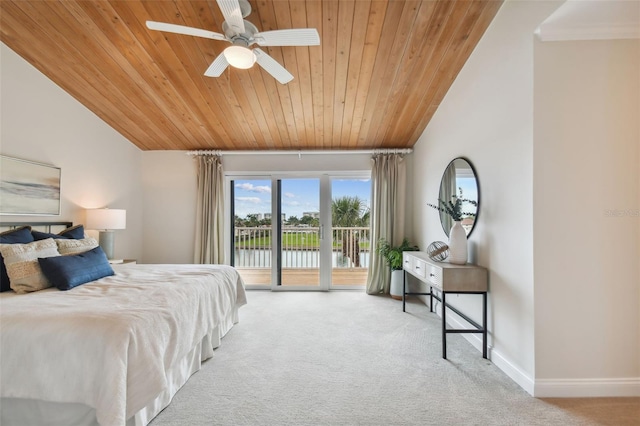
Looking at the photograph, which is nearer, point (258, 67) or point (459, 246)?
point (459, 246)

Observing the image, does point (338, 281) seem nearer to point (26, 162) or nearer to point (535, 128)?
point (535, 128)

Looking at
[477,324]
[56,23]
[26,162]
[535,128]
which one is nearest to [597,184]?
[535,128]

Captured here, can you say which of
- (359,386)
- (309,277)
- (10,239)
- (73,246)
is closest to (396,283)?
(309,277)

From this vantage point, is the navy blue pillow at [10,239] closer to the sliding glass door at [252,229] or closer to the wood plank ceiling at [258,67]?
the wood plank ceiling at [258,67]

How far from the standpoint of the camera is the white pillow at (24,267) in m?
2.13

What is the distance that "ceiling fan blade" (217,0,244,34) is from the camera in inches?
66.5

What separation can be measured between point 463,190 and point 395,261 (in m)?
1.59

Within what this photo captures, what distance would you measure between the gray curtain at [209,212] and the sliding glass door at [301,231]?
1.04 feet

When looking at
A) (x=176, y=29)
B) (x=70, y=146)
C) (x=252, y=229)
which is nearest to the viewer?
(x=176, y=29)

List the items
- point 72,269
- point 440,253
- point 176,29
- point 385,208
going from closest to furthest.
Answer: point 176,29
point 72,269
point 440,253
point 385,208

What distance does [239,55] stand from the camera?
1996 mm

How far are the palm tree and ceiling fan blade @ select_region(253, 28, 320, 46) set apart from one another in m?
3.04

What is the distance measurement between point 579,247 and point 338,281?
3409mm

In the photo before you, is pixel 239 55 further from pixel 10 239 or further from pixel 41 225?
pixel 41 225
